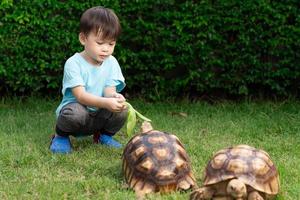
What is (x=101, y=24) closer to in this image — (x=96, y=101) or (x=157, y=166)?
(x=96, y=101)

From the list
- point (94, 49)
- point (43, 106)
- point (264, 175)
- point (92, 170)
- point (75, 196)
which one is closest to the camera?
point (264, 175)

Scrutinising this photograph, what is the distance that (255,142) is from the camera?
17.0 ft

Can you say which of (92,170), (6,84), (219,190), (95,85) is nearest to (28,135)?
(95,85)

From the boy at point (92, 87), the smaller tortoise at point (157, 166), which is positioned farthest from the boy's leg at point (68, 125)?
the smaller tortoise at point (157, 166)

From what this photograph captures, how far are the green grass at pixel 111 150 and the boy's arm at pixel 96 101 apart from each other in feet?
1.26

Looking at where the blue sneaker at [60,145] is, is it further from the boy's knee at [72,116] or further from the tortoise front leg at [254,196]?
the tortoise front leg at [254,196]

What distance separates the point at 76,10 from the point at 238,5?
5.67ft

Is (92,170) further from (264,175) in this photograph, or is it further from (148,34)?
(148,34)


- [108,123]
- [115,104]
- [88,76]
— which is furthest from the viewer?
[108,123]

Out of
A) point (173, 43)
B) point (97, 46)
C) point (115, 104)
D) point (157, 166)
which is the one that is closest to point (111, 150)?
point (115, 104)

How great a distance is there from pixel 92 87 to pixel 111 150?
0.52 m

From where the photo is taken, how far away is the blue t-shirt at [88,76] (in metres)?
4.77

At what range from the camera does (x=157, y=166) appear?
3.74 meters

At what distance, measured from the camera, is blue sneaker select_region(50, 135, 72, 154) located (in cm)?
474
